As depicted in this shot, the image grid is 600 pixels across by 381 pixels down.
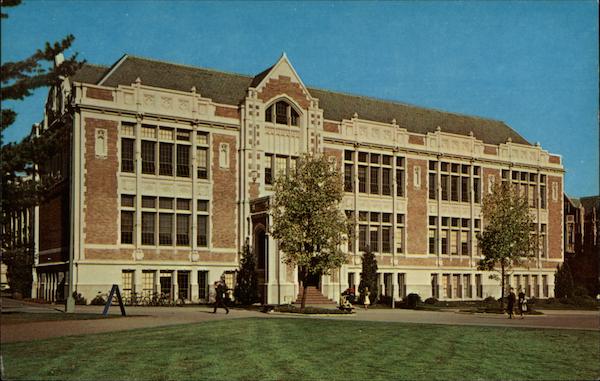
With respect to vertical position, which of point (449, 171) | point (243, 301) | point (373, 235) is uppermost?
point (449, 171)

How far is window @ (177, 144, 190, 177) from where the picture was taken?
156 feet

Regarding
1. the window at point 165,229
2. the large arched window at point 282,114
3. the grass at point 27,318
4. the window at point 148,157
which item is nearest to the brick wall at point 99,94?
the window at point 148,157

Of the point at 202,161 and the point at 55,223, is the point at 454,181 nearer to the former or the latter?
the point at 202,161

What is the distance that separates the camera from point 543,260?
220 feet

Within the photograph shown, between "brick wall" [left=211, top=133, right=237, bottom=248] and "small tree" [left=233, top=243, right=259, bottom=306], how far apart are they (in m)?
2.25

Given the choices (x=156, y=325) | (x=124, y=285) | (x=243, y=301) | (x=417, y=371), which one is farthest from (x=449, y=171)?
(x=417, y=371)

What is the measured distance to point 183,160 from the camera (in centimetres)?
4781

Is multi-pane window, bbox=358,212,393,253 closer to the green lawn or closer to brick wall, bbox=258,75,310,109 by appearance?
brick wall, bbox=258,75,310,109

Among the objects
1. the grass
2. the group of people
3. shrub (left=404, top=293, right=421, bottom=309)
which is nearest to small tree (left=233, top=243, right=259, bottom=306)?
shrub (left=404, top=293, right=421, bottom=309)

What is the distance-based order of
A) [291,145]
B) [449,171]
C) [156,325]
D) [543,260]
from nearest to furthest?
[156,325] → [291,145] → [449,171] → [543,260]

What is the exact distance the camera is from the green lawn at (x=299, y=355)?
1645 cm

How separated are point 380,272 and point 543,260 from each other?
19323 mm

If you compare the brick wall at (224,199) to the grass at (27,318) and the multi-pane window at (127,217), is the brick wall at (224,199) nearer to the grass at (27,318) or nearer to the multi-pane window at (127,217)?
the multi-pane window at (127,217)

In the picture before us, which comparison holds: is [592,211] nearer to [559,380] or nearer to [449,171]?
[449,171]
